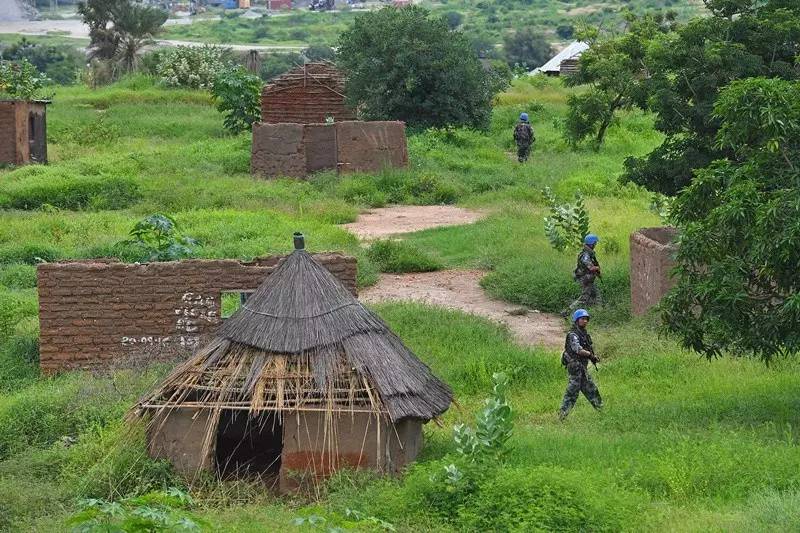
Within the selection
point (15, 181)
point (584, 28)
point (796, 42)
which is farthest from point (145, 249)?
point (584, 28)

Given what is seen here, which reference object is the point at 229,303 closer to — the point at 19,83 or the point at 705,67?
the point at 705,67

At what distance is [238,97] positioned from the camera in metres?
34.7

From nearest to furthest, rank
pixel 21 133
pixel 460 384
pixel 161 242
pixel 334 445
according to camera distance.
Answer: pixel 334 445
pixel 460 384
pixel 161 242
pixel 21 133

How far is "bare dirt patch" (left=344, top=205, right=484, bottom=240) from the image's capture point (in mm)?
24266

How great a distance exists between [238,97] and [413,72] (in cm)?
503

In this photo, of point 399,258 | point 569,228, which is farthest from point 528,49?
point 399,258

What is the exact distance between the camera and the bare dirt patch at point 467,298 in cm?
1770

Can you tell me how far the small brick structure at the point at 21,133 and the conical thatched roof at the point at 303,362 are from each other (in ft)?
63.7

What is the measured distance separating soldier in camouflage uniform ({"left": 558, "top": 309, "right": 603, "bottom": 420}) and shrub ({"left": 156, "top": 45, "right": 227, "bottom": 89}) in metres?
30.7

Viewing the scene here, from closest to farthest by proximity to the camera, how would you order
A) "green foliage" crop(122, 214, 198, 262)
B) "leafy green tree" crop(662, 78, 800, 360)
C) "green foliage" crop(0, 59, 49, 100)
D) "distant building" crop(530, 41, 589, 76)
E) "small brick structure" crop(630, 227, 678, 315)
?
"leafy green tree" crop(662, 78, 800, 360) < "small brick structure" crop(630, 227, 678, 315) < "green foliage" crop(122, 214, 198, 262) < "green foliage" crop(0, 59, 49, 100) < "distant building" crop(530, 41, 589, 76)

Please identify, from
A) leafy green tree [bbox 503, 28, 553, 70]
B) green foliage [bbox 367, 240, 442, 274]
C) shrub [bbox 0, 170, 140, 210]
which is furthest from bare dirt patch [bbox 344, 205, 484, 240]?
leafy green tree [bbox 503, 28, 553, 70]

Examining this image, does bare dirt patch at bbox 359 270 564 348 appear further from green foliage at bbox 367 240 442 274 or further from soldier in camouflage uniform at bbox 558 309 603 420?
soldier in camouflage uniform at bbox 558 309 603 420

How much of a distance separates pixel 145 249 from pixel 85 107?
22.3m

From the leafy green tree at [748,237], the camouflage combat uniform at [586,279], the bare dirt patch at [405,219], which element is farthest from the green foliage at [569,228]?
the leafy green tree at [748,237]
